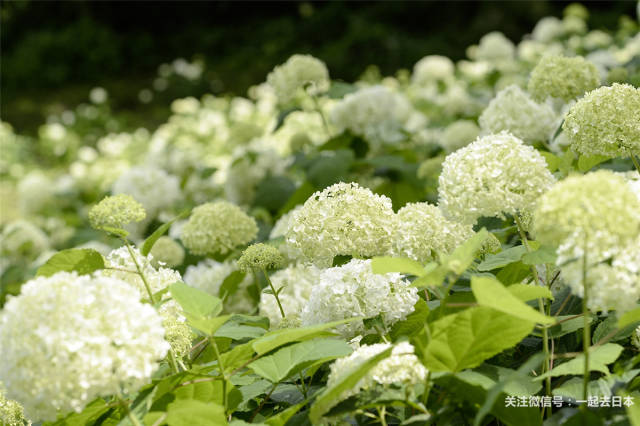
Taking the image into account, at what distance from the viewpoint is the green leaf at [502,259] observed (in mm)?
1295

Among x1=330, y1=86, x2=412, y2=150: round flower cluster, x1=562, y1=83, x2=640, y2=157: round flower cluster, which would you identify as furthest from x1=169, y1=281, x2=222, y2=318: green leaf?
x1=330, y1=86, x2=412, y2=150: round flower cluster

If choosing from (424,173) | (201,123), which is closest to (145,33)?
(201,123)

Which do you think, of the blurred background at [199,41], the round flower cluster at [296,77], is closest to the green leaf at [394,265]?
the round flower cluster at [296,77]

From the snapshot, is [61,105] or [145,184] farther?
[61,105]

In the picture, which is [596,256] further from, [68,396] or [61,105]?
[61,105]

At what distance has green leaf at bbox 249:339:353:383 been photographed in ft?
3.91

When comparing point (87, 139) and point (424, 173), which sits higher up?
point (87, 139)

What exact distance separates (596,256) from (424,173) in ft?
5.15

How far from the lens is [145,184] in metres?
3.32

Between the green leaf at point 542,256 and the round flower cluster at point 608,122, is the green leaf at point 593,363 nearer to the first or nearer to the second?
the green leaf at point 542,256

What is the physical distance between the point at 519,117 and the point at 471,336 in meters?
1.27

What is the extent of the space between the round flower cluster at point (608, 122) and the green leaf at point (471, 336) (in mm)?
546

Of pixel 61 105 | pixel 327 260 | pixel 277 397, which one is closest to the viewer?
pixel 277 397

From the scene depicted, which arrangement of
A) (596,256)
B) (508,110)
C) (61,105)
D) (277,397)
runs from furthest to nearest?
(61,105) → (508,110) → (277,397) → (596,256)
